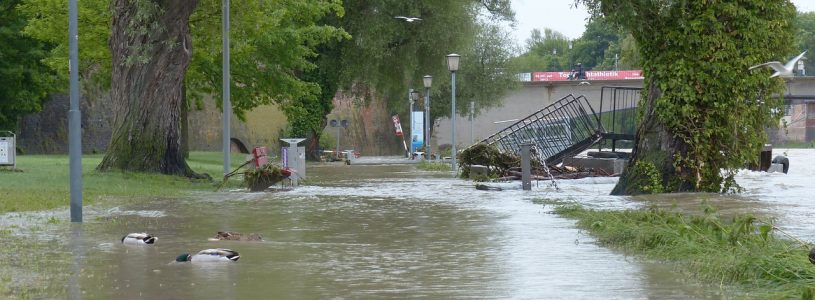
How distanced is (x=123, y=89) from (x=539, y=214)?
13662mm

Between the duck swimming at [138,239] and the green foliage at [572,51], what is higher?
the green foliage at [572,51]

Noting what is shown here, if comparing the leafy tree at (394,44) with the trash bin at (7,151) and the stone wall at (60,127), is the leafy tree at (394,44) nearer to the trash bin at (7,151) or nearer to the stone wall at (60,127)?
the stone wall at (60,127)

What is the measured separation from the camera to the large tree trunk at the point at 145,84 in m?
28.3

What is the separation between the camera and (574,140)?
1341 inches

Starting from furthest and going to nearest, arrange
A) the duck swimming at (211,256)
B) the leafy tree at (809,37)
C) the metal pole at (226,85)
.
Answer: the leafy tree at (809,37), the metal pole at (226,85), the duck swimming at (211,256)

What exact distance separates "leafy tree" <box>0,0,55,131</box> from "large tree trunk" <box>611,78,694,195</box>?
34181mm

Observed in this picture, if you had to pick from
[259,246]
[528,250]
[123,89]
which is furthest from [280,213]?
[123,89]

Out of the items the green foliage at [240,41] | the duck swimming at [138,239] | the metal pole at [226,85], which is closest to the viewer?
the duck swimming at [138,239]

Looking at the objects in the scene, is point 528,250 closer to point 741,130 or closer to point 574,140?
point 741,130

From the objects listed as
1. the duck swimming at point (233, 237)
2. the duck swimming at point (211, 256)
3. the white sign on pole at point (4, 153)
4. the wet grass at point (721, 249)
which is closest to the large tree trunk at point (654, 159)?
the wet grass at point (721, 249)

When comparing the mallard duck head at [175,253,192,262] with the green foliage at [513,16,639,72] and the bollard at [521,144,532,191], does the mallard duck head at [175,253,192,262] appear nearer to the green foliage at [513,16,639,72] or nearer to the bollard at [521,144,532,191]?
the bollard at [521,144,532,191]

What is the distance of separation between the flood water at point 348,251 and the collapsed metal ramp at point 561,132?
1132cm

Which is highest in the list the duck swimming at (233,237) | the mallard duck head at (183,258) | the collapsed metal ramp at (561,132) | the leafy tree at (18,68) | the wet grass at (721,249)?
the leafy tree at (18,68)

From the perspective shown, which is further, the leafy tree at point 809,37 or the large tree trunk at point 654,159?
the leafy tree at point 809,37
